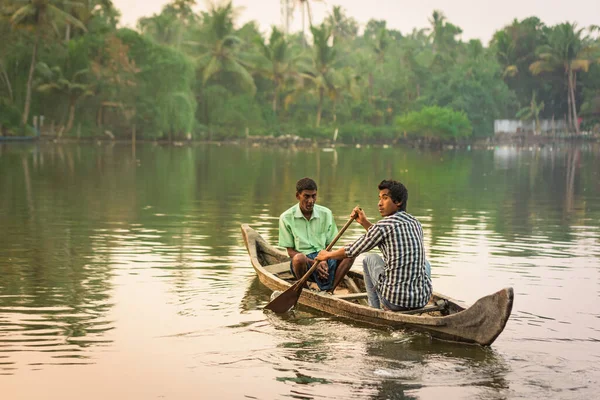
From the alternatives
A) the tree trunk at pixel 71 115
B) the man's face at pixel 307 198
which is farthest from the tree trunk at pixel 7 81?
the man's face at pixel 307 198

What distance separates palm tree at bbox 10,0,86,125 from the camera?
52.2m

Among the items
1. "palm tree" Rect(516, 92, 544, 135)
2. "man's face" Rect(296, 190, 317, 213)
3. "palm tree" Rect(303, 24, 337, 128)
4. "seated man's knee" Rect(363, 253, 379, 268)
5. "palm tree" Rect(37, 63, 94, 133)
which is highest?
"palm tree" Rect(303, 24, 337, 128)

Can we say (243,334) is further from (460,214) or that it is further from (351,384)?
(460,214)

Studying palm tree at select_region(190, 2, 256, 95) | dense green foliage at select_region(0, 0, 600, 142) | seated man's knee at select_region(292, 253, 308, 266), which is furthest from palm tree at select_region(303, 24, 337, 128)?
seated man's knee at select_region(292, 253, 308, 266)

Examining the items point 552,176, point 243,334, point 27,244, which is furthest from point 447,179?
point 243,334

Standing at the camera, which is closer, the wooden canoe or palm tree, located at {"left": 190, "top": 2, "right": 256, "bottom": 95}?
the wooden canoe

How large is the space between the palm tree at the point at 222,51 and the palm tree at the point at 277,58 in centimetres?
164

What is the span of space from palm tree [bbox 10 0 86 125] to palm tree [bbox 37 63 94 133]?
31.6 inches

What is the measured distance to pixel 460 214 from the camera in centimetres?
1923

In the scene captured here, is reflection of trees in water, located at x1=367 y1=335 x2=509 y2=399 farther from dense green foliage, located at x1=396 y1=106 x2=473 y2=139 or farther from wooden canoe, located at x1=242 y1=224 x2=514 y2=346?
dense green foliage, located at x1=396 y1=106 x2=473 y2=139

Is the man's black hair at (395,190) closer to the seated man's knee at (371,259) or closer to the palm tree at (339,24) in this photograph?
the seated man's knee at (371,259)

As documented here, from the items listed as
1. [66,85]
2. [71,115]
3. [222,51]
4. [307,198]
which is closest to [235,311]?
[307,198]

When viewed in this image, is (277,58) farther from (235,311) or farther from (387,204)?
(387,204)

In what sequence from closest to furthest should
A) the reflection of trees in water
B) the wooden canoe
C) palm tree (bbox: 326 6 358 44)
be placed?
the reflection of trees in water < the wooden canoe < palm tree (bbox: 326 6 358 44)
